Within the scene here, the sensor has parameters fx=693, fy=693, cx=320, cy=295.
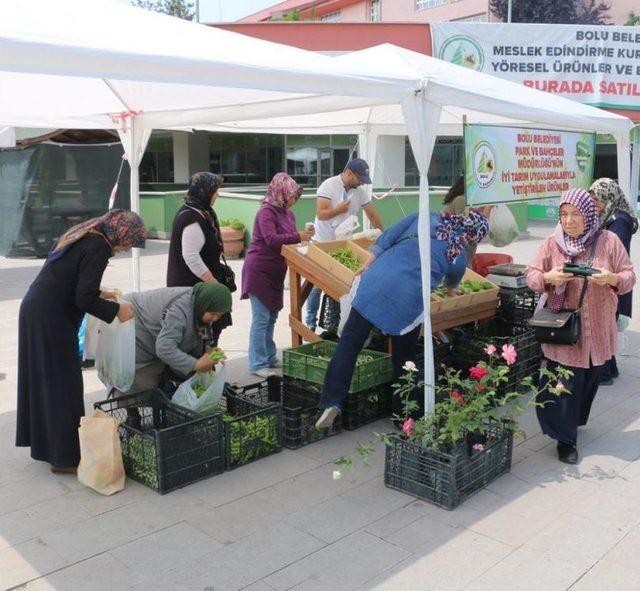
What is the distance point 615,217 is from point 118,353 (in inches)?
154

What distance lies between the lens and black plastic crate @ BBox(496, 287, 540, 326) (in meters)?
5.84

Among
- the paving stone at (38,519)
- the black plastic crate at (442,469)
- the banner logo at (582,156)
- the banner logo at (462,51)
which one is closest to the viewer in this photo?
the paving stone at (38,519)

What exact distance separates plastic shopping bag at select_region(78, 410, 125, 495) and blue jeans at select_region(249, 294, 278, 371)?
82.2 inches

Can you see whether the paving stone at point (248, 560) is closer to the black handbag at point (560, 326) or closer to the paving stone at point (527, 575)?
the paving stone at point (527, 575)

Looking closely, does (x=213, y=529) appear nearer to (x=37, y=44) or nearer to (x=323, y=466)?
(x=323, y=466)

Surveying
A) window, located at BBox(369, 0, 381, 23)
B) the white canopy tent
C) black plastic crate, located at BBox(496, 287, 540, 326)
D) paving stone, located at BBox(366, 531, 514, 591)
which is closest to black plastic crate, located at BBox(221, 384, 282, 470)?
the white canopy tent

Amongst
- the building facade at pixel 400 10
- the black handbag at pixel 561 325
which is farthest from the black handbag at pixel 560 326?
the building facade at pixel 400 10

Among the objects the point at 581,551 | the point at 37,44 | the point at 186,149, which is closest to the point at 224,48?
the point at 37,44

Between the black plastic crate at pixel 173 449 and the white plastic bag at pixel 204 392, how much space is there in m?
0.07

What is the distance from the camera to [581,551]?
325cm

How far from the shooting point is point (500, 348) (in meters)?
5.52

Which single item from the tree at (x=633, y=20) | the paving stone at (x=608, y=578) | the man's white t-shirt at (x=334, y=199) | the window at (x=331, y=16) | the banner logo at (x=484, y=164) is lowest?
the paving stone at (x=608, y=578)

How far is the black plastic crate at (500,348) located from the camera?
5465 millimetres

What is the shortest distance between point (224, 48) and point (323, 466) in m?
2.42
